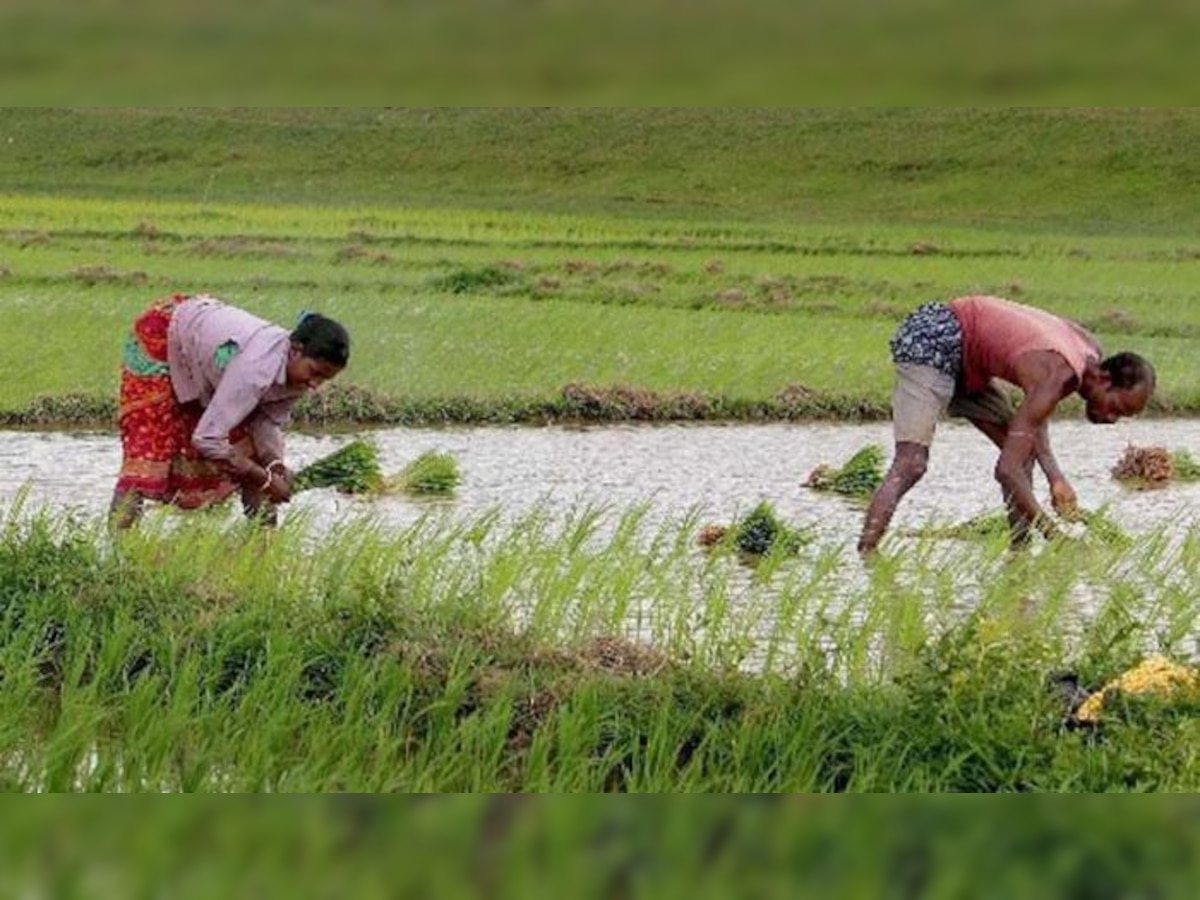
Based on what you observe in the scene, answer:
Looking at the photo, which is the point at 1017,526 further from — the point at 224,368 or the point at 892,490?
the point at 224,368

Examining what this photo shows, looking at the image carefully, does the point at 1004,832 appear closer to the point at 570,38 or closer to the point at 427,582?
the point at 570,38

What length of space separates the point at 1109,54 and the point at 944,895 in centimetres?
44

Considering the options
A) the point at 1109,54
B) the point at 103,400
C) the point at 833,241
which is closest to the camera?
the point at 1109,54

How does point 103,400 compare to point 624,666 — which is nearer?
point 624,666

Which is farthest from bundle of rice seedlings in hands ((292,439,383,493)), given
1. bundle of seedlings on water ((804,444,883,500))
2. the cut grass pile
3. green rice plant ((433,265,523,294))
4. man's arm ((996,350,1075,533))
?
green rice plant ((433,265,523,294))

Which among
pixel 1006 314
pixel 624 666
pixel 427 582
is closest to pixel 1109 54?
pixel 624 666

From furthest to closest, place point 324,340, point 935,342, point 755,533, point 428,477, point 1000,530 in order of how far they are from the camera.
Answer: point 428,477 < point 755,533 < point 935,342 < point 1000,530 < point 324,340

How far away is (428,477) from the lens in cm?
749

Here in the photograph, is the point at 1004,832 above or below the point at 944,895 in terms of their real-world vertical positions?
below

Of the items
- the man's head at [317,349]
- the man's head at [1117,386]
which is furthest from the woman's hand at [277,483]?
the man's head at [1117,386]

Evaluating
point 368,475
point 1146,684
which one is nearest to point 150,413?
point 368,475

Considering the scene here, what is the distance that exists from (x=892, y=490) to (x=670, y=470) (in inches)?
95.0

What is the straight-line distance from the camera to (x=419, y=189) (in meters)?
20.3

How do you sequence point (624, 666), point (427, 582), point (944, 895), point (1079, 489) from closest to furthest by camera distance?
point (944, 895) → point (624, 666) → point (427, 582) → point (1079, 489)
